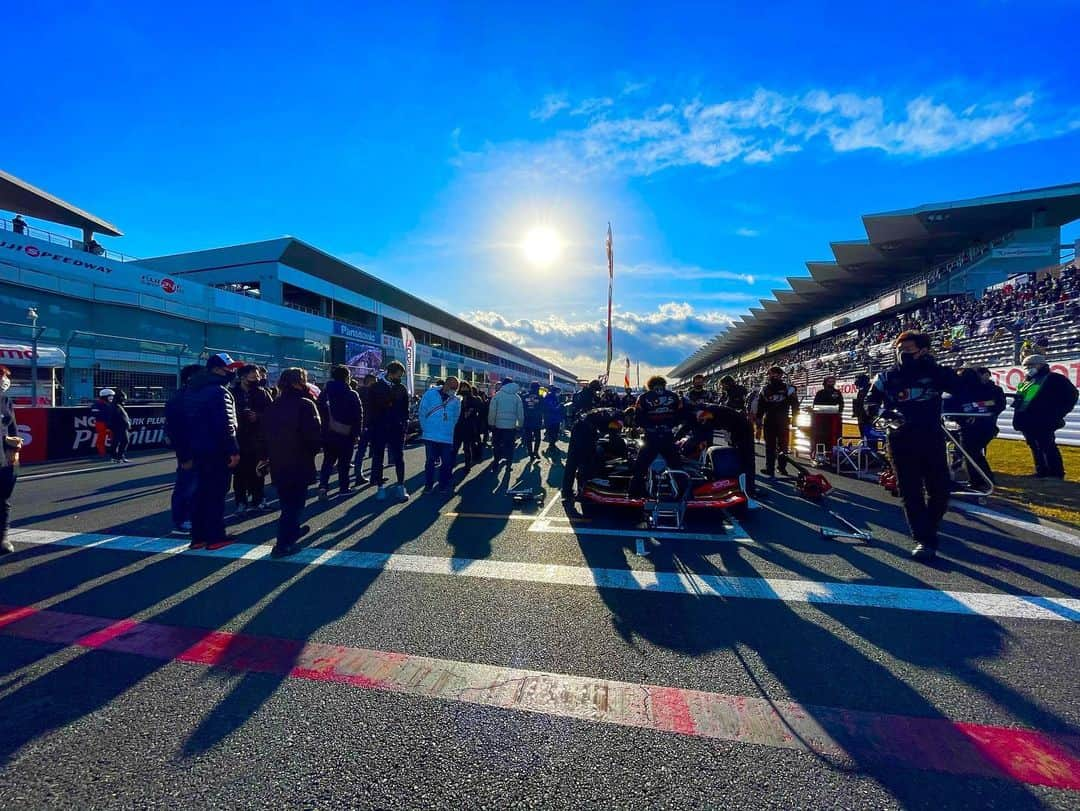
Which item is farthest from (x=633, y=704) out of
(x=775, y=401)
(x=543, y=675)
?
(x=775, y=401)

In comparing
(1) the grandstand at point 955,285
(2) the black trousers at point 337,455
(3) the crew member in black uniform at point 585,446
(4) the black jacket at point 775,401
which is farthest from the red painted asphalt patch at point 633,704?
(1) the grandstand at point 955,285

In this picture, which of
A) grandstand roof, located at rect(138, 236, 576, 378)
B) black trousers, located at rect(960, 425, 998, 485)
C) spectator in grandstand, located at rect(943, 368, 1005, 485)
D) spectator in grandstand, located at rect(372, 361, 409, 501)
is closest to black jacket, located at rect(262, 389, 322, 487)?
spectator in grandstand, located at rect(372, 361, 409, 501)

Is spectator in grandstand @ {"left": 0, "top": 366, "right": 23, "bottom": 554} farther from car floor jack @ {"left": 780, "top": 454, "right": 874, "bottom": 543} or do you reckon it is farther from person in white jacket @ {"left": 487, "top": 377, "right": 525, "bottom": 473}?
car floor jack @ {"left": 780, "top": 454, "right": 874, "bottom": 543}

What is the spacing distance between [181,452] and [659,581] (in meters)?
4.64

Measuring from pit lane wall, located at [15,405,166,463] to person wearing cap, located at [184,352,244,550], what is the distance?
31.7 ft

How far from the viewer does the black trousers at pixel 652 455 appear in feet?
17.9

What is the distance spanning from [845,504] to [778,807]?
5681 mm

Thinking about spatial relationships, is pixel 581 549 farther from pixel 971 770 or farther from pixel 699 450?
pixel 971 770

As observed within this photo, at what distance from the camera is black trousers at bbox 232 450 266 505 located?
616cm

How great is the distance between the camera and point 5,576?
3.95 m

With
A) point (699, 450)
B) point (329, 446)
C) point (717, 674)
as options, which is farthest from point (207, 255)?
point (717, 674)

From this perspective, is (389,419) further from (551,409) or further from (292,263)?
(292,263)

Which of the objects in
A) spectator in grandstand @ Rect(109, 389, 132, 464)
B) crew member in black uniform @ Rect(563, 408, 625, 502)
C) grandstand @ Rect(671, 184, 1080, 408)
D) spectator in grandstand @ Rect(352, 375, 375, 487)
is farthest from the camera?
grandstand @ Rect(671, 184, 1080, 408)

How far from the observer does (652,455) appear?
552 centimetres
